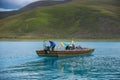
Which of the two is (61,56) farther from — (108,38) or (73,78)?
(108,38)

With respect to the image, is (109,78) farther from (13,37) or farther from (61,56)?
(13,37)

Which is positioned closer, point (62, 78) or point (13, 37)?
point (62, 78)

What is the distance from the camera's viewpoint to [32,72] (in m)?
41.7

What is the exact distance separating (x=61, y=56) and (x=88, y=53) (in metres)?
8.44

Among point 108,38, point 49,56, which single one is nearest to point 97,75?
point 49,56

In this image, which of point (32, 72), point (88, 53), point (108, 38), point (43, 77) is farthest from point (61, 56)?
point (108, 38)

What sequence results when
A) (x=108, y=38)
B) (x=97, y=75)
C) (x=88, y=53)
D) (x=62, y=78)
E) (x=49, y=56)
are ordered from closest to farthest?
(x=62, y=78) → (x=97, y=75) → (x=49, y=56) → (x=88, y=53) → (x=108, y=38)

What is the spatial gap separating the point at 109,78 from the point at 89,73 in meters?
4.59

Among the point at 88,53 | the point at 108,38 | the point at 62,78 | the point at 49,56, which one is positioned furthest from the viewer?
the point at 108,38

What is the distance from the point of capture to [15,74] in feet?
130

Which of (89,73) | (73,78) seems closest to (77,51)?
(89,73)

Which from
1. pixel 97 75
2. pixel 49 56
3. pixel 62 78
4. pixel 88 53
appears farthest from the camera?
pixel 88 53

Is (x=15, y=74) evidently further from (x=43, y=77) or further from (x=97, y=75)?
(x=97, y=75)

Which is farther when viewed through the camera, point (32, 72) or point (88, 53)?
point (88, 53)
